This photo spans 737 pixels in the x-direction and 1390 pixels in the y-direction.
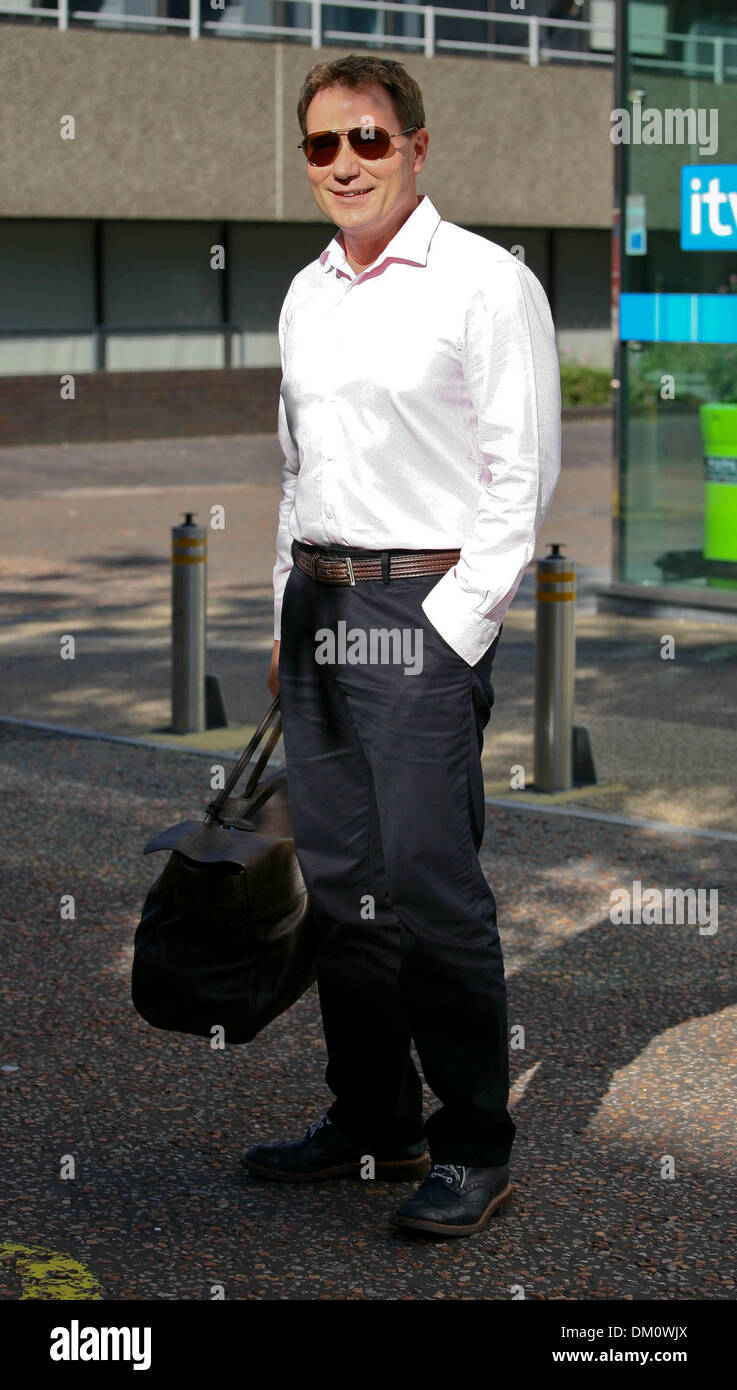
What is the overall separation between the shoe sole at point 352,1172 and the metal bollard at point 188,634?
4567 millimetres

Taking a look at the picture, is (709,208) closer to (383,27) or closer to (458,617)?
(458,617)

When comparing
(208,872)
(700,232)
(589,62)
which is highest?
(589,62)

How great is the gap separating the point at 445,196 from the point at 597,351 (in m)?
4.89

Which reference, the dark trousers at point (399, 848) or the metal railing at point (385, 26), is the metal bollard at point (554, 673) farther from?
the metal railing at point (385, 26)

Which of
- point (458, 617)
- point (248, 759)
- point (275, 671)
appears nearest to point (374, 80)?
point (458, 617)

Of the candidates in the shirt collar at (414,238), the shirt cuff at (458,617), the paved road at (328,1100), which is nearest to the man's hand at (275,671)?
the shirt cuff at (458,617)

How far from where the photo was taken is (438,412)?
3.66 meters

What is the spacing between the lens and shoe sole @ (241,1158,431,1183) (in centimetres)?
405

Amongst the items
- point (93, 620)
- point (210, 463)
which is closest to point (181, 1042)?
point (93, 620)

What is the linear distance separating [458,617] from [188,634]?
197 inches

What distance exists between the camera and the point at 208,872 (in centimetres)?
378

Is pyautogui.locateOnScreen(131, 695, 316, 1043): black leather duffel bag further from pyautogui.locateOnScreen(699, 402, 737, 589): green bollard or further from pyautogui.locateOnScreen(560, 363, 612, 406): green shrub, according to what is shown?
pyautogui.locateOnScreen(560, 363, 612, 406): green shrub

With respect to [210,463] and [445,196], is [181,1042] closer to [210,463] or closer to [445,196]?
[210,463]

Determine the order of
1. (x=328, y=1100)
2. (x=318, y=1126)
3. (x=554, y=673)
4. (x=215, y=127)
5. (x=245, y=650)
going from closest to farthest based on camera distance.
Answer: (x=318, y=1126), (x=328, y=1100), (x=554, y=673), (x=245, y=650), (x=215, y=127)
